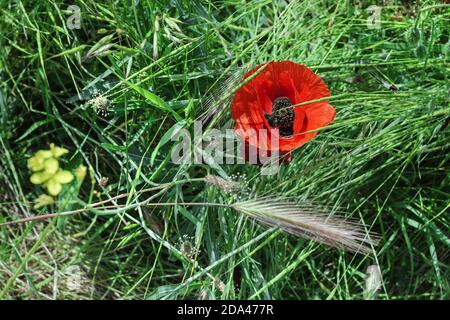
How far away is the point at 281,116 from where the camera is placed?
3.14 feet

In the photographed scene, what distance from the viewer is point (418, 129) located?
3.13 ft

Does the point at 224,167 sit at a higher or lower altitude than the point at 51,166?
lower

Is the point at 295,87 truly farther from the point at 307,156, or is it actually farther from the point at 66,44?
the point at 66,44

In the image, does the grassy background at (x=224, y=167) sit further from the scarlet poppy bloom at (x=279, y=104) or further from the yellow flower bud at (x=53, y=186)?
the yellow flower bud at (x=53, y=186)

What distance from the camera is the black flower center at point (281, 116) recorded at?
957mm

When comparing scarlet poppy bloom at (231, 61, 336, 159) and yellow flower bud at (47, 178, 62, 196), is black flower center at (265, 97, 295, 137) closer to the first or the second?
scarlet poppy bloom at (231, 61, 336, 159)

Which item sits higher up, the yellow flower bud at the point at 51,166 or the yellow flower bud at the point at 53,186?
the yellow flower bud at the point at 51,166

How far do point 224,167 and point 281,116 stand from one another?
0.44ft

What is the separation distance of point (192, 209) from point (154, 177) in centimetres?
11

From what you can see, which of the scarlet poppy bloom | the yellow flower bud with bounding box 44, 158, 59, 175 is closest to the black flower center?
the scarlet poppy bloom

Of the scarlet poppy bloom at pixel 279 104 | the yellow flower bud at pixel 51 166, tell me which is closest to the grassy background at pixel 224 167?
the scarlet poppy bloom at pixel 279 104

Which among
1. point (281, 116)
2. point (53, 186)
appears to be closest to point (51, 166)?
point (53, 186)

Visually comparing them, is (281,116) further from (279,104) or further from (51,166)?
(51,166)
